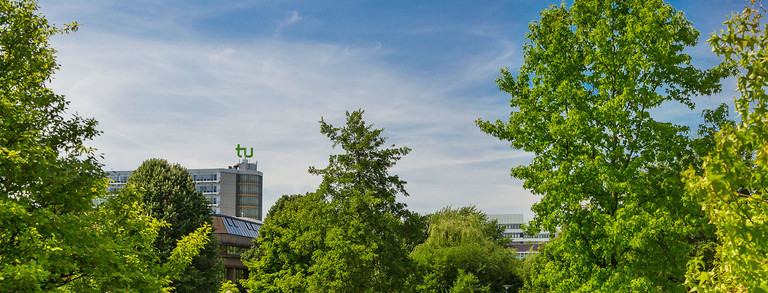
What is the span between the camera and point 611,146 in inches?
770

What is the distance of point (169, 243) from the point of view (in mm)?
39281

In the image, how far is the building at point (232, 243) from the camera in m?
71.7

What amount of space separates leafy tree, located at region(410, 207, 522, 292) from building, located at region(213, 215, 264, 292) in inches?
1044

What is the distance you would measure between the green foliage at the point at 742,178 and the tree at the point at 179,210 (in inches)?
1392

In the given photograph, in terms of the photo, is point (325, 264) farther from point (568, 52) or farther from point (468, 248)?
point (468, 248)

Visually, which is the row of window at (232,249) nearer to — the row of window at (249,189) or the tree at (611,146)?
the tree at (611,146)

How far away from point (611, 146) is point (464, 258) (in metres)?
30.6

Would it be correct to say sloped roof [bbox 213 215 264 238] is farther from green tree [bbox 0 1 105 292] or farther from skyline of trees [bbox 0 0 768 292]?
green tree [bbox 0 1 105 292]

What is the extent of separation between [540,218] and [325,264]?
10353mm

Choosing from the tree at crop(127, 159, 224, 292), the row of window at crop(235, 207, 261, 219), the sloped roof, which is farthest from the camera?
the row of window at crop(235, 207, 261, 219)

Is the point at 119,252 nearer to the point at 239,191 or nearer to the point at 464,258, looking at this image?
the point at 464,258

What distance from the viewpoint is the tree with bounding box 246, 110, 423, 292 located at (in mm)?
26766

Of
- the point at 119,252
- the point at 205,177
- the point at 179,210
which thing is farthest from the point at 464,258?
the point at 205,177

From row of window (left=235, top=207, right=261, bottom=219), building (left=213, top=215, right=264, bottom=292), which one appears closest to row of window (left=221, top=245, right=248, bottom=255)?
building (left=213, top=215, right=264, bottom=292)
